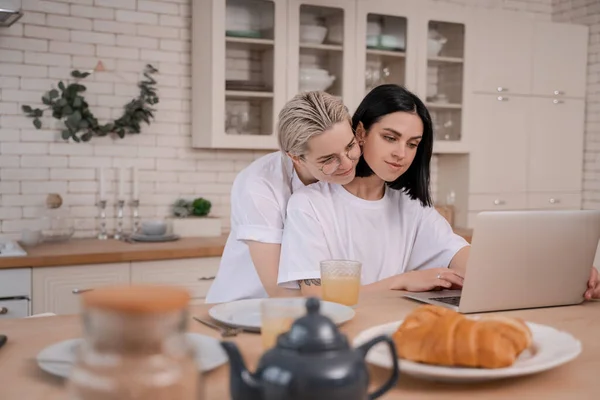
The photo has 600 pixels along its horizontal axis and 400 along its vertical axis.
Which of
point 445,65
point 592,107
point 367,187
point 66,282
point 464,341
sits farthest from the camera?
point 592,107

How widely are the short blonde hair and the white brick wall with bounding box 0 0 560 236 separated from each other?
176 cm

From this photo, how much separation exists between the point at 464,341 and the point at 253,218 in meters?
1.22

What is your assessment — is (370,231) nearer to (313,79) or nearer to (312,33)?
(313,79)

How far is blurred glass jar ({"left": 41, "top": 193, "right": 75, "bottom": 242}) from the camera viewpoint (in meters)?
3.62

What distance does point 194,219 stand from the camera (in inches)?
153

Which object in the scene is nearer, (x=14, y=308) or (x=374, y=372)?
Answer: (x=374, y=372)

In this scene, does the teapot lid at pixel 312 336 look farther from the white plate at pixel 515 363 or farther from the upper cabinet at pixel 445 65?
the upper cabinet at pixel 445 65

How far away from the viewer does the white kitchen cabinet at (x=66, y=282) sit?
3.16 meters

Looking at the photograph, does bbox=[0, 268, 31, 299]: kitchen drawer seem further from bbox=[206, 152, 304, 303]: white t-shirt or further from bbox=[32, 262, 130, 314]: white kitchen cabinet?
bbox=[206, 152, 304, 303]: white t-shirt

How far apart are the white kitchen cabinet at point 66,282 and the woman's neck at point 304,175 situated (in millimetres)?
1333

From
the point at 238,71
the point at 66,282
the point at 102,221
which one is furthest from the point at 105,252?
the point at 238,71

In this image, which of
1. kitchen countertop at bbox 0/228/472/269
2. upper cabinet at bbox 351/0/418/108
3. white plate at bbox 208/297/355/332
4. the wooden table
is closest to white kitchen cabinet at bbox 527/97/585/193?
upper cabinet at bbox 351/0/418/108

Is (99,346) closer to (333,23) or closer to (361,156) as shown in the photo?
(361,156)

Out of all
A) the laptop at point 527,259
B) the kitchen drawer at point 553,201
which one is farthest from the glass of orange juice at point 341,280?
the kitchen drawer at point 553,201
